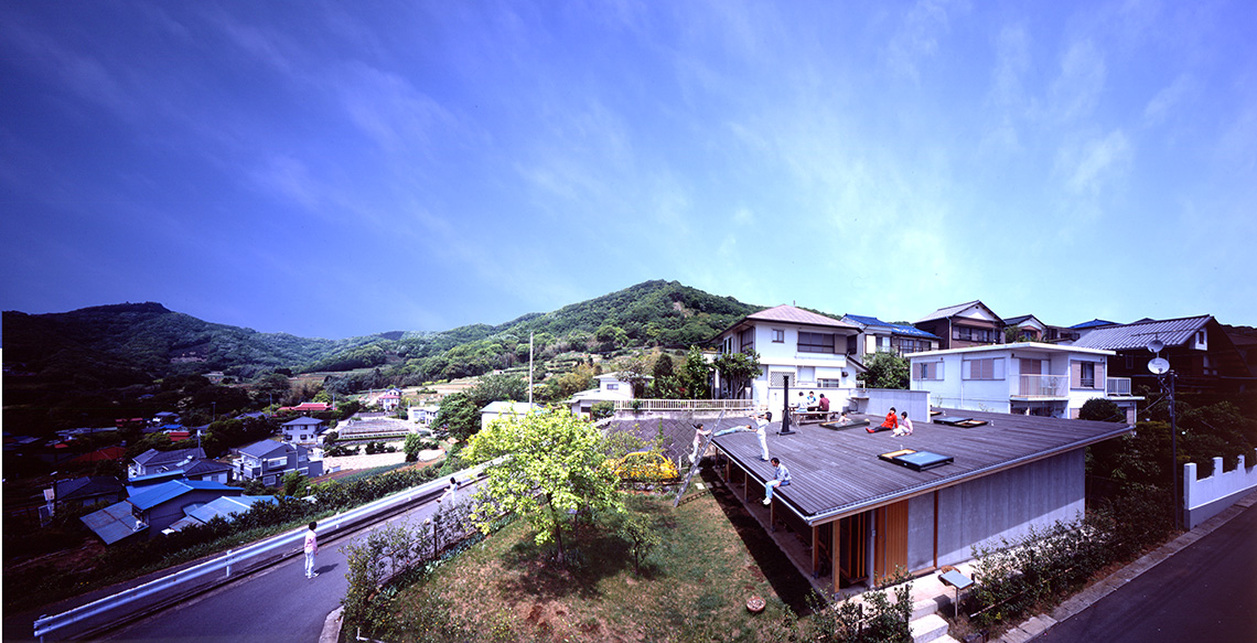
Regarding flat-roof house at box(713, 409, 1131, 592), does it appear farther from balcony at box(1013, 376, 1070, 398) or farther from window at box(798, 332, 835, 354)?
window at box(798, 332, 835, 354)

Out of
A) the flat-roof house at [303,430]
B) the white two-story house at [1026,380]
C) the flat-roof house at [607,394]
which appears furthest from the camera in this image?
the flat-roof house at [607,394]

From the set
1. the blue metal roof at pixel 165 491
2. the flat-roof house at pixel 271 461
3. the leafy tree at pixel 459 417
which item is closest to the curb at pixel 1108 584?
the blue metal roof at pixel 165 491

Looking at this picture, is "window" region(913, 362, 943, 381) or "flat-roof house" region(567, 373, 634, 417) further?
"flat-roof house" region(567, 373, 634, 417)

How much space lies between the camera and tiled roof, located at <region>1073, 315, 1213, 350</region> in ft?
50.6

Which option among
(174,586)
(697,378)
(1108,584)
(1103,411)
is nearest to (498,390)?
(697,378)

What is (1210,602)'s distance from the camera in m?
5.86

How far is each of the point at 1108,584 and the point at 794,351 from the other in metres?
14.8

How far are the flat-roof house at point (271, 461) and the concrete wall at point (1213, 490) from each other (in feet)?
82.7

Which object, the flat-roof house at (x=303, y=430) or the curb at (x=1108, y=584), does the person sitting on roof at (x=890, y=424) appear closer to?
the curb at (x=1108, y=584)

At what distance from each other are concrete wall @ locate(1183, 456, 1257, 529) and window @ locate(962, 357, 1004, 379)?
515cm

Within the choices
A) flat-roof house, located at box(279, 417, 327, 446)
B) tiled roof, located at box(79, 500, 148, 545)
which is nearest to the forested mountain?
flat-roof house, located at box(279, 417, 327, 446)

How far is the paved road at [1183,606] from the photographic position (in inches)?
206

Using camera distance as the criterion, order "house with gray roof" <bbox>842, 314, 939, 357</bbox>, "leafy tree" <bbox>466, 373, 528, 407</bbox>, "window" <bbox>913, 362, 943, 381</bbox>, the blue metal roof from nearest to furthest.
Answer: the blue metal roof < "window" <bbox>913, 362, 943, 381</bbox> < "house with gray roof" <bbox>842, 314, 939, 357</bbox> < "leafy tree" <bbox>466, 373, 528, 407</bbox>

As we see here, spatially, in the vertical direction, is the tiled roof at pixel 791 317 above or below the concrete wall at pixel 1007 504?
above
